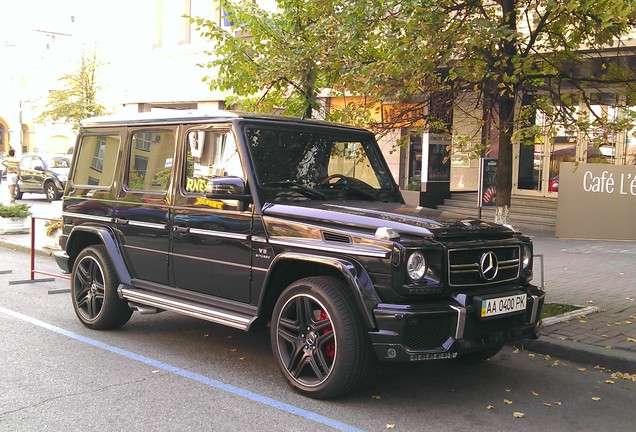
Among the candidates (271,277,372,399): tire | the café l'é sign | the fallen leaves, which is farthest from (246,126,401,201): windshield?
the café l'é sign

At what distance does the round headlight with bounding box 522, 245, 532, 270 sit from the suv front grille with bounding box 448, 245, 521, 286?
0.12m

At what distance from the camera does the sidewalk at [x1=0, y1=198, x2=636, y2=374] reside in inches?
236

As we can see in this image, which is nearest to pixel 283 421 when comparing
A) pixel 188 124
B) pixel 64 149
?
pixel 188 124

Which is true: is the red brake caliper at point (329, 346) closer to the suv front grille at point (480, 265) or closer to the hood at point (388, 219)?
the hood at point (388, 219)

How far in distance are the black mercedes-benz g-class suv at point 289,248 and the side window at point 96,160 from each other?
20mm

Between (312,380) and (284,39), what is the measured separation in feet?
16.3

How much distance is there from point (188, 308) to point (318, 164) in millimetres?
1700

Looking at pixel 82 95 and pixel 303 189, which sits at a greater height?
pixel 82 95

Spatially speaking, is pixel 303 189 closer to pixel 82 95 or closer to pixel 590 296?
pixel 590 296

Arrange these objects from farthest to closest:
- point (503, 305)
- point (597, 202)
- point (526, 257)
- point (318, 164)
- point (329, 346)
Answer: point (597, 202)
point (318, 164)
point (526, 257)
point (329, 346)
point (503, 305)

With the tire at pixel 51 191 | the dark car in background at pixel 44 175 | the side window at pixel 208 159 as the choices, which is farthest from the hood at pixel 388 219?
the tire at pixel 51 191

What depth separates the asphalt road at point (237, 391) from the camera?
14.4ft

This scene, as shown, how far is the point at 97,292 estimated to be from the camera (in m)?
6.67

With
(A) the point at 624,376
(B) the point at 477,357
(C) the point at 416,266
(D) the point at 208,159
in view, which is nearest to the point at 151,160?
(D) the point at 208,159
